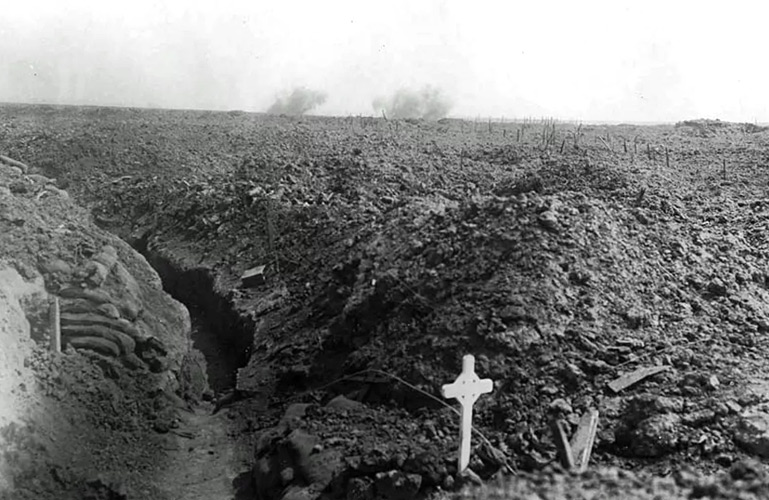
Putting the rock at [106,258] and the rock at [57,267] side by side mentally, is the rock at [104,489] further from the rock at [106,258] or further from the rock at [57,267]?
the rock at [106,258]

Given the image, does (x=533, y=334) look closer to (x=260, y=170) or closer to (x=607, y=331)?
(x=607, y=331)

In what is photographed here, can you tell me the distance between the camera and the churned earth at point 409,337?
6801mm

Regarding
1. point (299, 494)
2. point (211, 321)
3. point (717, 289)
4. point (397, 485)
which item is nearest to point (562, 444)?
point (397, 485)

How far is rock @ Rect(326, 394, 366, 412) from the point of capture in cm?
832

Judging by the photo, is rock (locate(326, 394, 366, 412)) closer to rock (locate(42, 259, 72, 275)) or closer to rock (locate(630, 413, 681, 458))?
rock (locate(630, 413, 681, 458))

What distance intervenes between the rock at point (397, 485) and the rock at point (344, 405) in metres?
1.58

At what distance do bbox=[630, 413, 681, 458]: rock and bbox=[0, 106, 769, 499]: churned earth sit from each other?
17 mm

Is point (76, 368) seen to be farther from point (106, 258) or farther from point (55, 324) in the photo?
point (106, 258)

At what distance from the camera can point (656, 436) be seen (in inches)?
259

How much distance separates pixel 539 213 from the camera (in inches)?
382

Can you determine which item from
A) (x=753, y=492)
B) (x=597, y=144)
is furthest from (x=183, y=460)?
(x=597, y=144)

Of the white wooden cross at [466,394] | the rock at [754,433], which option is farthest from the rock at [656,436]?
the white wooden cross at [466,394]

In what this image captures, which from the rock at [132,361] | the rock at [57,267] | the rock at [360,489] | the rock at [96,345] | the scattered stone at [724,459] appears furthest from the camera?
the rock at [57,267]

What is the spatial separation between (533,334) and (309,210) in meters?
8.46
